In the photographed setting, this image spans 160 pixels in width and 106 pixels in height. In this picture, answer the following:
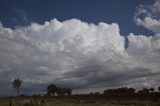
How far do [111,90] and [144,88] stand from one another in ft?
117

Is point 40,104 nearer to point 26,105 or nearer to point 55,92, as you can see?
point 26,105

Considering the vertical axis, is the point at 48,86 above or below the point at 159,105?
above

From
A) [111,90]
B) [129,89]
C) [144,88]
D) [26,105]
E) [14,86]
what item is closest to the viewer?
[26,105]

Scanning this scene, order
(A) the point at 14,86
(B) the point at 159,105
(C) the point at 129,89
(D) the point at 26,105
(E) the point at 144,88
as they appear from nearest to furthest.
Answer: (D) the point at 26,105
(B) the point at 159,105
(A) the point at 14,86
(E) the point at 144,88
(C) the point at 129,89

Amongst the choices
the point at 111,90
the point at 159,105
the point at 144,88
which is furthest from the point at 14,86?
the point at 111,90

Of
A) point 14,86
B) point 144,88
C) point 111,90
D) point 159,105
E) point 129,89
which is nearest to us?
point 159,105

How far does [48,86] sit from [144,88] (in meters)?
45.7

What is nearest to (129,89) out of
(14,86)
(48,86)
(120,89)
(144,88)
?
(120,89)

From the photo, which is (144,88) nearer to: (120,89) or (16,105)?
(120,89)

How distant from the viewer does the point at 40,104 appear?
39.7 metres

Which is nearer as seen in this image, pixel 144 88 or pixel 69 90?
pixel 144 88

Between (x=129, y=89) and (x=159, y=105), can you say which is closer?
(x=159, y=105)

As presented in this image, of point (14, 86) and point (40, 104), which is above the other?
point (14, 86)

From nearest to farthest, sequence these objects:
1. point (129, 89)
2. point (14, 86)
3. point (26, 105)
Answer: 1. point (26, 105)
2. point (14, 86)
3. point (129, 89)
